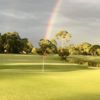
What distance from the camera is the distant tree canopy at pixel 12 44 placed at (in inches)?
5437

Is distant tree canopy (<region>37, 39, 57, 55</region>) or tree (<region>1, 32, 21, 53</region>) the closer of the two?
tree (<region>1, 32, 21, 53</region>)

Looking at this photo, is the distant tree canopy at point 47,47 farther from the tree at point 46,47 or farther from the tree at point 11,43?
the tree at point 11,43

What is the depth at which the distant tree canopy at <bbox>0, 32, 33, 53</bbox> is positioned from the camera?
13810 centimetres

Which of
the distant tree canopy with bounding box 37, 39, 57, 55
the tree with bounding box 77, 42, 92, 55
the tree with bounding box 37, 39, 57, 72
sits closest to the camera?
the distant tree canopy with bounding box 37, 39, 57, 55

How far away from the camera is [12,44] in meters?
138

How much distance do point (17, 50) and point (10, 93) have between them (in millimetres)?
118279

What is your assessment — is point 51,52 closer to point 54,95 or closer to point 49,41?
point 49,41

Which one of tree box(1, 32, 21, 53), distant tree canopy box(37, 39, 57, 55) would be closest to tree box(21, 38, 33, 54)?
tree box(1, 32, 21, 53)

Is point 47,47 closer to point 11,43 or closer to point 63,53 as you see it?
point 11,43

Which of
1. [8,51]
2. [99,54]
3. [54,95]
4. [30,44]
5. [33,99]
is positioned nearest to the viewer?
[33,99]

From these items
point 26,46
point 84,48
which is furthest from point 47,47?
point 84,48

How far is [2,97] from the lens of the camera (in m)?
21.5

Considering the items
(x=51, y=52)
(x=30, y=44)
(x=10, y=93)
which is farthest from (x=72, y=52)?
(x=10, y=93)

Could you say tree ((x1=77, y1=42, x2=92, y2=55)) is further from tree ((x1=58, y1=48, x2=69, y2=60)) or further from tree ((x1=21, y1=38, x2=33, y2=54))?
tree ((x1=58, y1=48, x2=69, y2=60))
